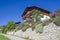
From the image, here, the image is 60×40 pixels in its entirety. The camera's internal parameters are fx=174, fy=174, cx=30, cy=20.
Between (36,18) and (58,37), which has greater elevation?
(36,18)

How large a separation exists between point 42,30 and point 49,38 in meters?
1.76

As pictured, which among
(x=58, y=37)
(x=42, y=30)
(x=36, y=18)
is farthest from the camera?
(x=36, y=18)

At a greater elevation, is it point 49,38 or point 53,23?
point 53,23

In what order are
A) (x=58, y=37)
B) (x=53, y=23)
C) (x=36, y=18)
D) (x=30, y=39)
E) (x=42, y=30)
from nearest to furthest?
(x=58, y=37) → (x=53, y=23) → (x=42, y=30) → (x=30, y=39) → (x=36, y=18)

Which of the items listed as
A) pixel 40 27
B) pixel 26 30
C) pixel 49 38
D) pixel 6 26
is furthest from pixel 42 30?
pixel 6 26

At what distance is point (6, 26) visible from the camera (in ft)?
115

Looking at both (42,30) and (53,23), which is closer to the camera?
(53,23)

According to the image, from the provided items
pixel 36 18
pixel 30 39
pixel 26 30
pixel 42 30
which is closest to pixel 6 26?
pixel 36 18

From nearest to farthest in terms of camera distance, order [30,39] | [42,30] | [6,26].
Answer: [42,30], [30,39], [6,26]

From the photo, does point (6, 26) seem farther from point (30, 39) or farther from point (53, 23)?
point (53, 23)

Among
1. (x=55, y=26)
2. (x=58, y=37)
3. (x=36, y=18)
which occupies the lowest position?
(x=58, y=37)

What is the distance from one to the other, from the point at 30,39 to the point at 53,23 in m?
4.42

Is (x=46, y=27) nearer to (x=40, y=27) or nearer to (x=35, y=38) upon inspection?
(x=40, y=27)

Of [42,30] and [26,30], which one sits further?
[26,30]
